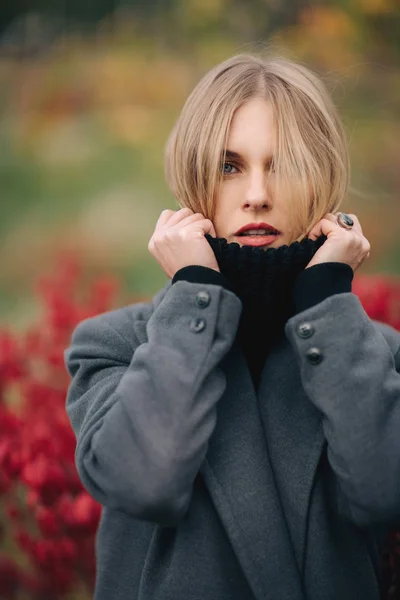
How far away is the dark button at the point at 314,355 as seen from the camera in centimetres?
157

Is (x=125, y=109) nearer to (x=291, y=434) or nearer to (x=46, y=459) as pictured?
(x=46, y=459)

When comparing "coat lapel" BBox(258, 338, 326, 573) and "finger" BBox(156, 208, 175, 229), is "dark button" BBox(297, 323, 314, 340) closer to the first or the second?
"coat lapel" BBox(258, 338, 326, 573)

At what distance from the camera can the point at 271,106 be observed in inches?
70.2

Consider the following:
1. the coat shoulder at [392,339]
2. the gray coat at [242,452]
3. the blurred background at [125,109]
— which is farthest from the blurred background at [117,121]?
the gray coat at [242,452]

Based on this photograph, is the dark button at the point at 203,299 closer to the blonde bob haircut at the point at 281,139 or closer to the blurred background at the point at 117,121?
the blonde bob haircut at the point at 281,139

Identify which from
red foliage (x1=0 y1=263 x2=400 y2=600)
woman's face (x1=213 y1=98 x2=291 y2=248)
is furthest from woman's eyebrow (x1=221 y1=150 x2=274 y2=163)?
red foliage (x1=0 y1=263 x2=400 y2=600)

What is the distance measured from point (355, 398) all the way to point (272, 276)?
1.26 ft

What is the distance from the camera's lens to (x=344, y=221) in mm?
1812

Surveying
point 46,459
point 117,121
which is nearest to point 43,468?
point 46,459

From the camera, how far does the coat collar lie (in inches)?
62.2

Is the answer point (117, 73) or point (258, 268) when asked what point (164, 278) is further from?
point (258, 268)

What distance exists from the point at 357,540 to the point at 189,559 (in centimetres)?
43

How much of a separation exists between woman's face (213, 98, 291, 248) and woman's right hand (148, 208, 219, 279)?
78mm

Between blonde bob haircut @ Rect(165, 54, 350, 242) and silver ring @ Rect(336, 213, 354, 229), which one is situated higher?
blonde bob haircut @ Rect(165, 54, 350, 242)
